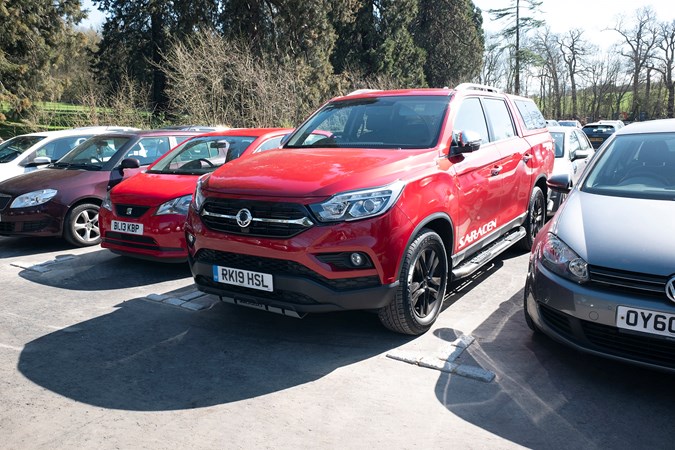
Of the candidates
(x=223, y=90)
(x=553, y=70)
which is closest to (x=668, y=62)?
(x=553, y=70)

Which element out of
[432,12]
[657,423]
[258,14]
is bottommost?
[657,423]

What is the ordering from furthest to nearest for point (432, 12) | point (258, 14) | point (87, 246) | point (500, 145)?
1. point (432, 12)
2. point (258, 14)
3. point (87, 246)
4. point (500, 145)

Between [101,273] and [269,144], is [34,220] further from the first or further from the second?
[269,144]

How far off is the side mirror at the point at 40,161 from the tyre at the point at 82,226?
70.7 inches

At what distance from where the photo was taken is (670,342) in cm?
313

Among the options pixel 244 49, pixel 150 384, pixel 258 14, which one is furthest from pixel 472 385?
pixel 258 14

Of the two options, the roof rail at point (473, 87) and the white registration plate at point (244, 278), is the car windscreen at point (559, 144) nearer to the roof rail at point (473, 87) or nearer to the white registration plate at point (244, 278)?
the roof rail at point (473, 87)

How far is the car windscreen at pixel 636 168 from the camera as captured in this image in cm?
420

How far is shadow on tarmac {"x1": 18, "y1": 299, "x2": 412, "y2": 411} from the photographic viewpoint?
3.52 m

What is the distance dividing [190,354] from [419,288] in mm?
1770

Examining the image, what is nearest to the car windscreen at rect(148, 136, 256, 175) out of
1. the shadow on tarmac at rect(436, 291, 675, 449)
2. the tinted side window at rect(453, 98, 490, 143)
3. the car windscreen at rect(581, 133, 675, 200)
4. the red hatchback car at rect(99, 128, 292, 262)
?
the red hatchback car at rect(99, 128, 292, 262)

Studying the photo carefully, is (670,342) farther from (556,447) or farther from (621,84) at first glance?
(621,84)

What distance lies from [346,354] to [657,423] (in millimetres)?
1975

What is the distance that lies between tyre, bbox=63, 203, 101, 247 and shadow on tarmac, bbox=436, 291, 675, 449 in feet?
18.4
